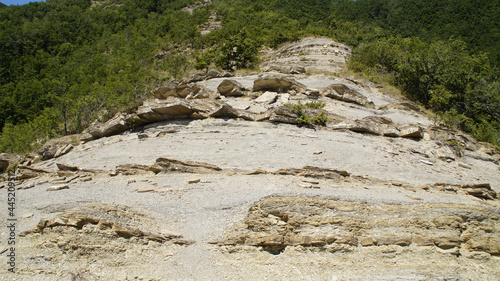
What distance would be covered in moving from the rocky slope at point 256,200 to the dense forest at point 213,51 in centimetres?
387

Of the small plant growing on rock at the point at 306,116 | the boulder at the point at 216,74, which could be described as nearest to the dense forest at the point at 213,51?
the boulder at the point at 216,74

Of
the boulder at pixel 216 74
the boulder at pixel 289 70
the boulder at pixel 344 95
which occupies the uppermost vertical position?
the boulder at pixel 289 70

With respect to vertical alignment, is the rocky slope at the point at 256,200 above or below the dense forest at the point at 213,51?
below

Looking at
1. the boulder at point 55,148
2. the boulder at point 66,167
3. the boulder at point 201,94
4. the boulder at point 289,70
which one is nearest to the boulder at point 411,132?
the boulder at point 201,94

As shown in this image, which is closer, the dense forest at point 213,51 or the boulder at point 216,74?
the dense forest at point 213,51

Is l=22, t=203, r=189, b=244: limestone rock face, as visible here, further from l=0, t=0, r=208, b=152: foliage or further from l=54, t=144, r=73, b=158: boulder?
l=0, t=0, r=208, b=152: foliage

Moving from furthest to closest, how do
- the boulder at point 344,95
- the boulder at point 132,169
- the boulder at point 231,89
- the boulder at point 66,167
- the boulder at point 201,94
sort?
1. the boulder at point 231,89
2. the boulder at point 344,95
3. the boulder at point 201,94
4. the boulder at point 66,167
5. the boulder at point 132,169

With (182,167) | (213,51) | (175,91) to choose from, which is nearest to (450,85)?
(175,91)

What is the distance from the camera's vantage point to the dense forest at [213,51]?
49.0 ft

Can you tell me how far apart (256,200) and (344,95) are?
1018cm

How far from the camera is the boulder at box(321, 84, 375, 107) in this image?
44.4 feet

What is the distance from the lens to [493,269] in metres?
3.96

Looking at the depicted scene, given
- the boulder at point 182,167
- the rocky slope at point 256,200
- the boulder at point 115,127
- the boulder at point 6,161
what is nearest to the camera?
the rocky slope at point 256,200

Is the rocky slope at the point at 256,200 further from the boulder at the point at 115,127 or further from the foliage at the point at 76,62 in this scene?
the foliage at the point at 76,62
